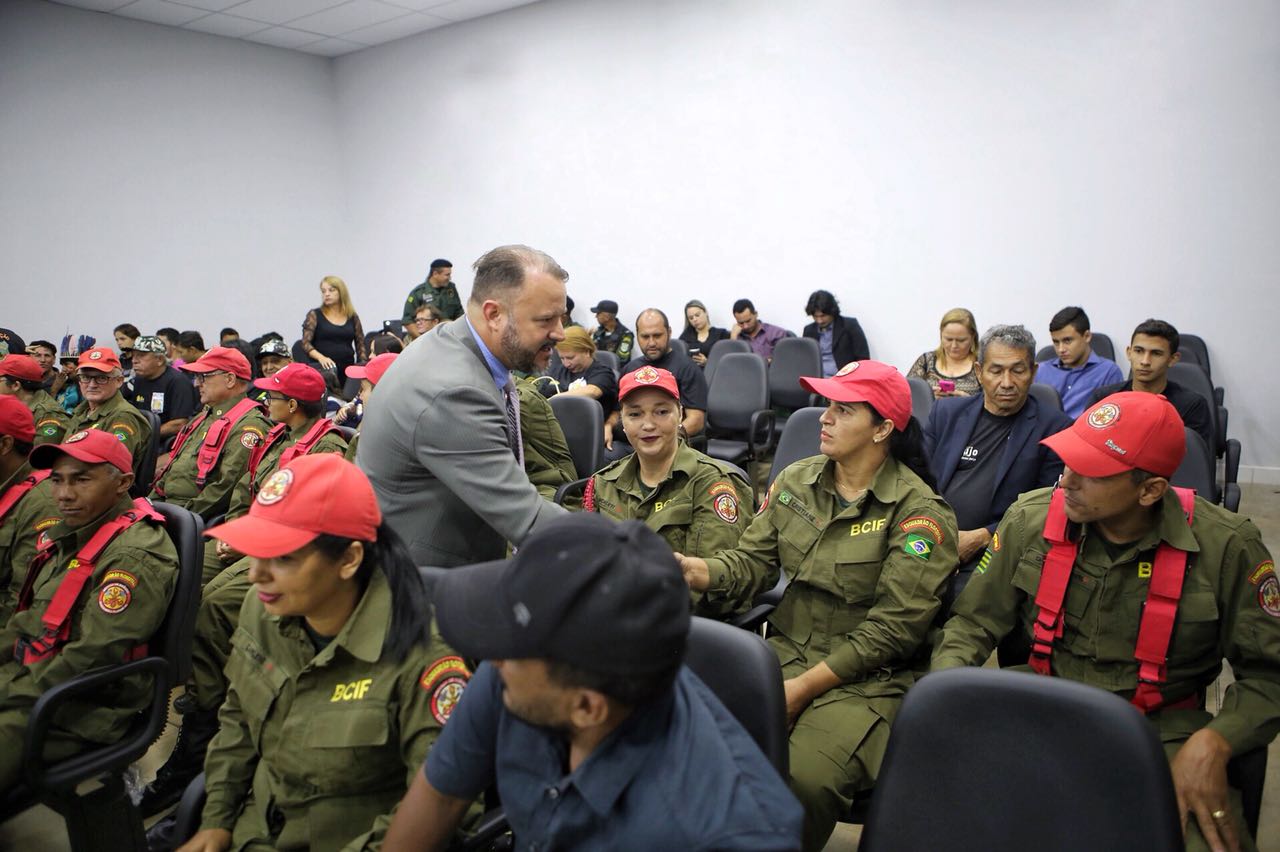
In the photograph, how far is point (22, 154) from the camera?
7.40 metres

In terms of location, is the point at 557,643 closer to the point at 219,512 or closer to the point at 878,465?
the point at 878,465

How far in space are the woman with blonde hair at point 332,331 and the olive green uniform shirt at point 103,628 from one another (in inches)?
206

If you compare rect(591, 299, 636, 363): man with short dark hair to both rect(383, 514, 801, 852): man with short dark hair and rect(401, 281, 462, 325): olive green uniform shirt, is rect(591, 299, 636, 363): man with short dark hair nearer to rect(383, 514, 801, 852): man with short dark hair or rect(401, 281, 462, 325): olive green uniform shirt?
rect(401, 281, 462, 325): olive green uniform shirt

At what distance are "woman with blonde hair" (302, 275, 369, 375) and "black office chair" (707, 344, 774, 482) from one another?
359 cm

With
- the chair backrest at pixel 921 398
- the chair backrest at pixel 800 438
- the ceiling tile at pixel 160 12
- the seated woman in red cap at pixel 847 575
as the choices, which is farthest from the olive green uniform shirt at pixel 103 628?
the ceiling tile at pixel 160 12

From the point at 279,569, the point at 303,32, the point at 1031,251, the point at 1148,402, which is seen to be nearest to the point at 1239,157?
the point at 1031,251

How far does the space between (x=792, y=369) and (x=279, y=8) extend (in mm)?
6183

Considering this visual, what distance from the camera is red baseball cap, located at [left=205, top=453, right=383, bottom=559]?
134 centimetres

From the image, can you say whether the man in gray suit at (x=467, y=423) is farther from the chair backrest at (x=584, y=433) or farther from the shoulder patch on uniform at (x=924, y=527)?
the chair backrest at (x=584, y=433)

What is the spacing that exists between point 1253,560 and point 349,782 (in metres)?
1.69

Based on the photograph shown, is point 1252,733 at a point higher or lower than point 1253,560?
lower

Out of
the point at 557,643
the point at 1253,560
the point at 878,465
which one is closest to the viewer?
the point at 557,643

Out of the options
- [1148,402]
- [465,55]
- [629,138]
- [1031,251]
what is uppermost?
[465,55]

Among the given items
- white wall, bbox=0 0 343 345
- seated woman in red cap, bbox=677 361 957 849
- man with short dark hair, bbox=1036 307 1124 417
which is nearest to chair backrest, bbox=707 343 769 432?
man with short dark hair, bbox=1036 307 1124 417
